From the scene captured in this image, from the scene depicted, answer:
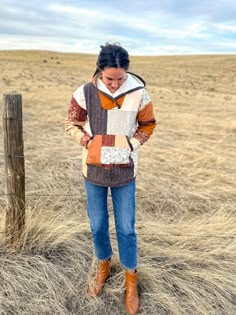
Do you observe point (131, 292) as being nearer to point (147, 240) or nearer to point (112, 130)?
point (147, 240)

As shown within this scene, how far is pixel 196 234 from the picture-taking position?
3.97m

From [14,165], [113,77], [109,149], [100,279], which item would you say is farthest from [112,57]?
[100,279]

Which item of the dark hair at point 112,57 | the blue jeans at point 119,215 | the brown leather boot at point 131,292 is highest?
the dark hair at point 112,57

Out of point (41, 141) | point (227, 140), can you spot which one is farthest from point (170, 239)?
point (227, 140)

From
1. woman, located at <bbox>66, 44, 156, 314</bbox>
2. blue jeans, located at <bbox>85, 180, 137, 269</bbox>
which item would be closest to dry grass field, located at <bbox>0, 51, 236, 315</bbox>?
blue jeans, located at <bbox>85, 180, 137, 269</bbox>

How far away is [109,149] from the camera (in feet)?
8.74

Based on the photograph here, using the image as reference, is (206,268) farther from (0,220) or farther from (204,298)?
(0,220)

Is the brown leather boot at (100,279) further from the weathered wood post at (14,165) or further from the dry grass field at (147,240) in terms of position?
the weathered wood post at (14,165)

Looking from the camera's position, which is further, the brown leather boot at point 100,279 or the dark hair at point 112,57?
the brown leather boot at point 100,279

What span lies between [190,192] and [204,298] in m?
2.44

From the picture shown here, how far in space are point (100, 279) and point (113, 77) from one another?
1.53 meters

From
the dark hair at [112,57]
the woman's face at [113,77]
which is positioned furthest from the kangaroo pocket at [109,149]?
the dark hair at [112,57]

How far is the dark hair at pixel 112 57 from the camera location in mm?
2492

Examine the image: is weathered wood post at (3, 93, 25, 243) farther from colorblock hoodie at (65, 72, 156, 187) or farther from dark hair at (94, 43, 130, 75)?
dark hair at (94, 43, 130, 75)
